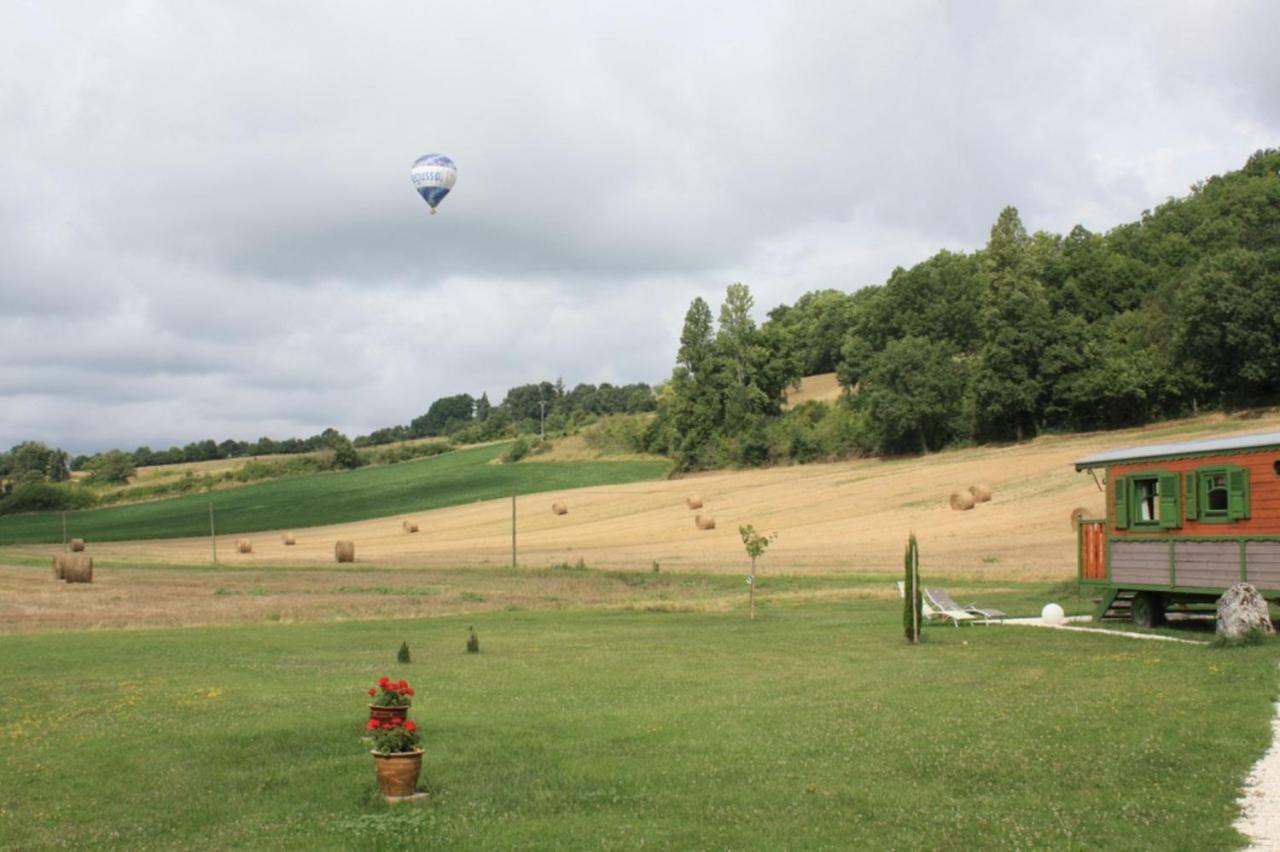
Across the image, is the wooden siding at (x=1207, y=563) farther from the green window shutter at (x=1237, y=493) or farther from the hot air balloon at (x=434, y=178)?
the hot air balloon at (x=434, y=178)

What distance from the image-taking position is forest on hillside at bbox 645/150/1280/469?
234ft

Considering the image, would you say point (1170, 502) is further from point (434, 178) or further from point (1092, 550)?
point (434, 178)

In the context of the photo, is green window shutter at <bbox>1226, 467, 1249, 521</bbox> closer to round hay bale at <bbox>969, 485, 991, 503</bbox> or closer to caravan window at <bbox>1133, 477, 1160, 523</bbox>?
caravan window at <bbox>1133, 477, 1160, 523</bbox>

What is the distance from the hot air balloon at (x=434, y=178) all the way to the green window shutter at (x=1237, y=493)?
43.9 m

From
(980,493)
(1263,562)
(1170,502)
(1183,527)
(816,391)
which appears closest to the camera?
(1263,562)

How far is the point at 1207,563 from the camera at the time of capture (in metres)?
23.8

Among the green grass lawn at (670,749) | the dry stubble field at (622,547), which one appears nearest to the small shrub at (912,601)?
the green grass lawn at (670,749)

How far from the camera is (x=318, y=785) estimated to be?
40.4 ft

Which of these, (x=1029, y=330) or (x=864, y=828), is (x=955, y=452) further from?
(x=864, y=828)

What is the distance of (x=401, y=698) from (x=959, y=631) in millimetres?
16614

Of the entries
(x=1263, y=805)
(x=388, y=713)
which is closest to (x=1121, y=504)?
(x=1263, y=805)

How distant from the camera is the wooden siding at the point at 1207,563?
23250mm

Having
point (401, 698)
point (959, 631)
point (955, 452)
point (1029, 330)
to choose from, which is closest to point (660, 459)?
point (955, 452)

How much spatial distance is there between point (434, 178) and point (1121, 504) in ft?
136
